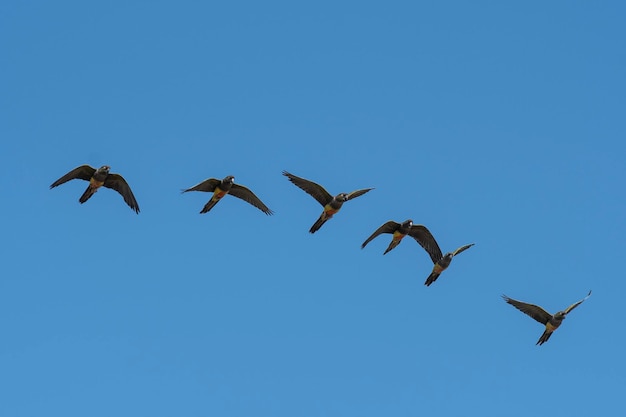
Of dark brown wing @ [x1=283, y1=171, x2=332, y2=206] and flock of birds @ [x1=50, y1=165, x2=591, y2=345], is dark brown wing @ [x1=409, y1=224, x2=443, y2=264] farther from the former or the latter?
dark brown wing @ [x1=283, y1=171, x2=332, y2=206]

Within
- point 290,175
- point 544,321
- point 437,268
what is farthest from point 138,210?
point 544,321

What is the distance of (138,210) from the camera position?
9625 cm

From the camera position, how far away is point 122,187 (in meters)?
95.8

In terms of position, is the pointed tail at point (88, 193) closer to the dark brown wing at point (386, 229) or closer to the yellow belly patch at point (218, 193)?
the yellow belly patch at point (218, 193)

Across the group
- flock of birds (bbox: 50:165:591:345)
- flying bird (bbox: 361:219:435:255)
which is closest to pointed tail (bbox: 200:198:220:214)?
flock of birds (bbox: 50:165:591:345)

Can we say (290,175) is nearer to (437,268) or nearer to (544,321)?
(437,268)

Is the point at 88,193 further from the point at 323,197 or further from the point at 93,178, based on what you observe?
the point at 323,197

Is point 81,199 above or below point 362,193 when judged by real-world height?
below

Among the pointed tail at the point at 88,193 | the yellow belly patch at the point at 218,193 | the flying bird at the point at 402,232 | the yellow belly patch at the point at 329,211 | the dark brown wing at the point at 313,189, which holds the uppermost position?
the flying bird at the point at 402,232

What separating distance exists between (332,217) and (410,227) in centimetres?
434

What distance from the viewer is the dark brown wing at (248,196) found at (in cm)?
9635

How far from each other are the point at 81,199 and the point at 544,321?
24939 millimetres

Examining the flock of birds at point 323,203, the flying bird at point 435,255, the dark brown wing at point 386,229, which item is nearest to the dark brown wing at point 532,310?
the flock of birds at point 323,203

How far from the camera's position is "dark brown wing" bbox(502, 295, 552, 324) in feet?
316
